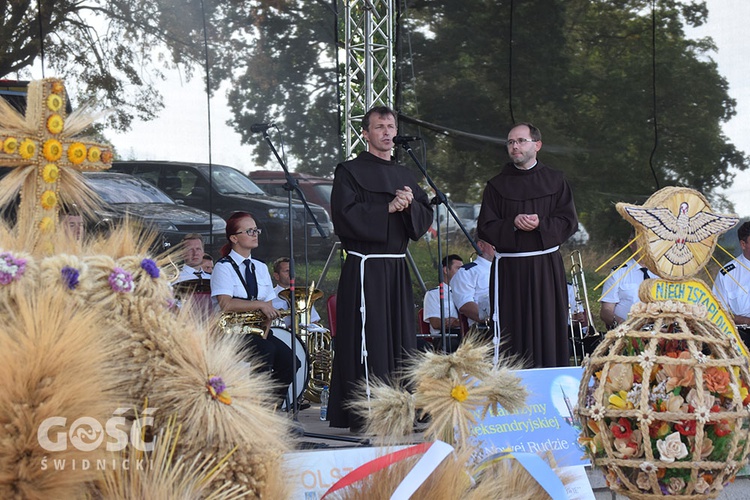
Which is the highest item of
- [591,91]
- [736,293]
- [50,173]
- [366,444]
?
[591,91]

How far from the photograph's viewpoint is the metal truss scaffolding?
8836mm

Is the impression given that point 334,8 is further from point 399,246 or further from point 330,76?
point 399,246

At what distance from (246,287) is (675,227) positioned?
13.7ft

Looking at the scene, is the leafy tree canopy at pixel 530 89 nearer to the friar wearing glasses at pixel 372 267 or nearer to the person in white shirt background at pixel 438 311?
the person in white shirt background at pixel 438 311

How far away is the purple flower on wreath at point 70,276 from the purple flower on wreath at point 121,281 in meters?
0.07

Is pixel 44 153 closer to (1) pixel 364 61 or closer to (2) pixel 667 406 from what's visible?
(2) pixel 667 406

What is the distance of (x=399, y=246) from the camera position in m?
5.84

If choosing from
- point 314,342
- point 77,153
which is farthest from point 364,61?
point 77,153

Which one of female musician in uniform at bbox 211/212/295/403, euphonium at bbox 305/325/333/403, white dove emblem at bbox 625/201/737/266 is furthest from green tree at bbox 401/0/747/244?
white dove emblem at bbox 625/201/737/266

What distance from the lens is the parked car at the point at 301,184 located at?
9273mm

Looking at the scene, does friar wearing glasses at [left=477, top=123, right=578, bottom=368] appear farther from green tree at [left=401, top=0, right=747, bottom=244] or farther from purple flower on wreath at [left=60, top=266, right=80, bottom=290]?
green tree at [left=401, top=0, right=747, bottom=244]

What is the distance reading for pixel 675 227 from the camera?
3143mm

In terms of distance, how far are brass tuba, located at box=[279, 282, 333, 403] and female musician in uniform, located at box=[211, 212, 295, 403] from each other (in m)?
1.13

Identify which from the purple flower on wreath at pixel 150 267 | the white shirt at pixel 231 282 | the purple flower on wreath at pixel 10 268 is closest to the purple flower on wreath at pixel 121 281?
the purple flower on wreath at pixel 150 267
